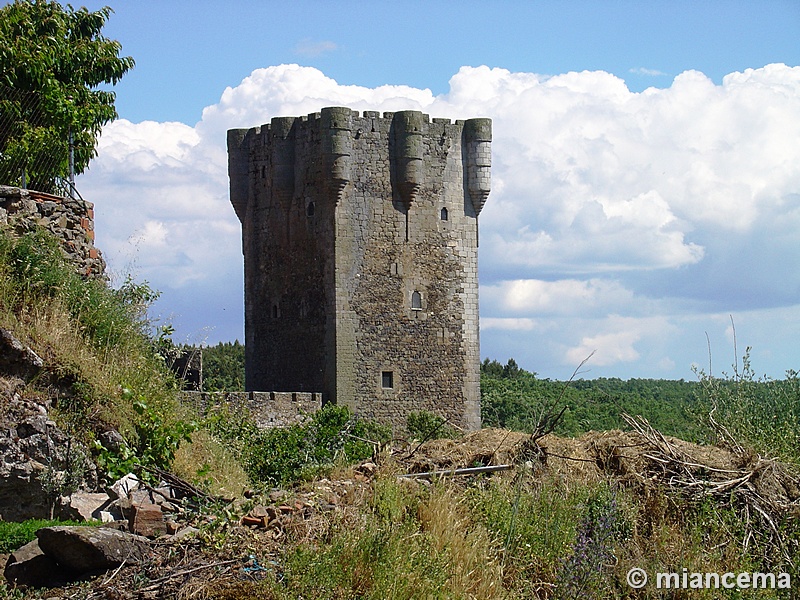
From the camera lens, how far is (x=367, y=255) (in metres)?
29.7

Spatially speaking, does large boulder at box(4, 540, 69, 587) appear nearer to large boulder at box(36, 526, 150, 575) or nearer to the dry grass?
large boulder at box(36, 526, 150, 575)

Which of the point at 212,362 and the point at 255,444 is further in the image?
the point at 212,362

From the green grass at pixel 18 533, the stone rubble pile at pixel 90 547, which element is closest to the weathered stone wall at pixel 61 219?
the green grass at pixel 18 533

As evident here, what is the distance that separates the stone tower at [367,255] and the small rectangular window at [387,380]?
28 millimetres

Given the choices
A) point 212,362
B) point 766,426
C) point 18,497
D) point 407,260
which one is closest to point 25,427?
point 18,497

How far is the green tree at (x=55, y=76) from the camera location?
48.5ft

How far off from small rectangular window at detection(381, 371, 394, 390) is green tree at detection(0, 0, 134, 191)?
11.0 meters

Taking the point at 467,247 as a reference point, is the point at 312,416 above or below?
below

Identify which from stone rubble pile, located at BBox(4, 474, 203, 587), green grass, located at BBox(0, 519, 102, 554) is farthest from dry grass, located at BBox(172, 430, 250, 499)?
green grass, located at BBox(0, 519, 102, 554)

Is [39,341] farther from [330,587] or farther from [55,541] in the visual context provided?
[330,587]

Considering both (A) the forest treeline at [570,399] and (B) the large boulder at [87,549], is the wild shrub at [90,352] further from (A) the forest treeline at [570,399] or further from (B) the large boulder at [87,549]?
(A) the forest treeline at [570,399]

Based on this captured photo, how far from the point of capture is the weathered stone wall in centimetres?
1123

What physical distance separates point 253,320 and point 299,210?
330cm

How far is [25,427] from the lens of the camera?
914 centimetres
